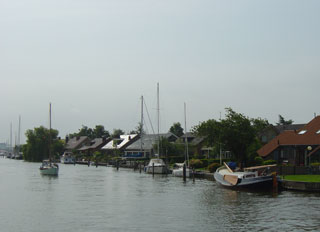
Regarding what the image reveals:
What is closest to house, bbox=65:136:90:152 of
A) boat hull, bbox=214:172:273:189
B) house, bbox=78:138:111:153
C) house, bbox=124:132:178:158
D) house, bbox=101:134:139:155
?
house, bbox=78:138:111:153

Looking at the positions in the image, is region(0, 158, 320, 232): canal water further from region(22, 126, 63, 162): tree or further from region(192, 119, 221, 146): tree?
region(22, 126, 63, 162): tree

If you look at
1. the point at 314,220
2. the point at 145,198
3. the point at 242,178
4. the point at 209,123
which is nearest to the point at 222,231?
the point at 314,220

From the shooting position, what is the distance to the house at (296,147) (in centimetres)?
6981

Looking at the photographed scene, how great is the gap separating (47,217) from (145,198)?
A: 506 inches

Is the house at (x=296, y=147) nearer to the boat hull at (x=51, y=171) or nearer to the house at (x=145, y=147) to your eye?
the boat hull at (x=51, y=171)

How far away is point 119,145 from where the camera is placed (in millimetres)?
152750

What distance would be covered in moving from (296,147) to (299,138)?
184 cm

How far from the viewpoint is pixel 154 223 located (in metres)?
32.1

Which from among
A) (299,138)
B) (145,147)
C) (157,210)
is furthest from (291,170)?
(145,147)

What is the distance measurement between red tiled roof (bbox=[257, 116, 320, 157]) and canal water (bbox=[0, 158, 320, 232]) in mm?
23520

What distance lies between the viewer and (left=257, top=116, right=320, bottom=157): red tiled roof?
71188 millimetres

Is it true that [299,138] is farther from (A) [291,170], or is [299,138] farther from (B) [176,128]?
(B) [176,128]

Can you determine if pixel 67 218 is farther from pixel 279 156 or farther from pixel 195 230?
pixel 279 156

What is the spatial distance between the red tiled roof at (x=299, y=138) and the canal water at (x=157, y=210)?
2352 centimetres
